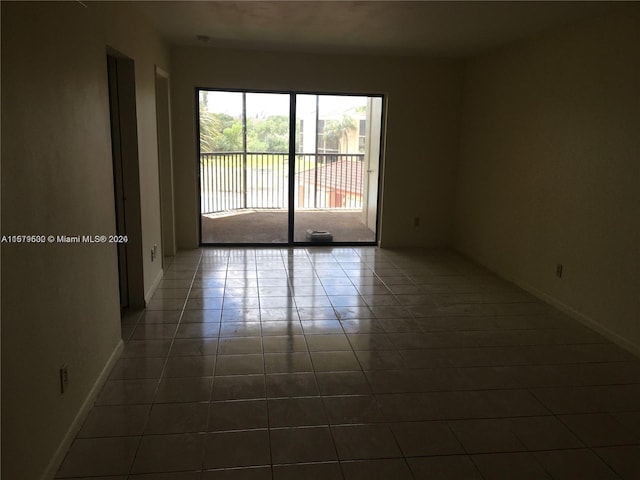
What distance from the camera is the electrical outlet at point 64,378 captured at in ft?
6.97

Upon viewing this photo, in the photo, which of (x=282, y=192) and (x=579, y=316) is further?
(x=282, y=192)

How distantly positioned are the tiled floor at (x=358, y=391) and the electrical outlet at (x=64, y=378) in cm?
26

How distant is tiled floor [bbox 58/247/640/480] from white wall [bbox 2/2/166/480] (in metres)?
0.29

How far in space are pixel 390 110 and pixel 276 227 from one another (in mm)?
2371

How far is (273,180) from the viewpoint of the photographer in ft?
26.7

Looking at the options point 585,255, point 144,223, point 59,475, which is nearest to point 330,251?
point 144,223

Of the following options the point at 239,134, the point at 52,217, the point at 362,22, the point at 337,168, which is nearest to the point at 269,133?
the point at 239,134

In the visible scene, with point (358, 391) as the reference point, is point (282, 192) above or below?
above

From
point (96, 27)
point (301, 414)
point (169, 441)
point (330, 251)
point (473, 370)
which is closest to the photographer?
point (169, 441)

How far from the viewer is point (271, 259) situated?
551 cm

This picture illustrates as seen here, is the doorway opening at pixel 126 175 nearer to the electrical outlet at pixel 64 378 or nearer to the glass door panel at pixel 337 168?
the electrical outlet at pixel 64 378

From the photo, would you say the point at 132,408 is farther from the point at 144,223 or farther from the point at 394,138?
the point at 394,138

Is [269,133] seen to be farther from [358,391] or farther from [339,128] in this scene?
[358,391]

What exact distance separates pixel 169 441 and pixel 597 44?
3827mm
